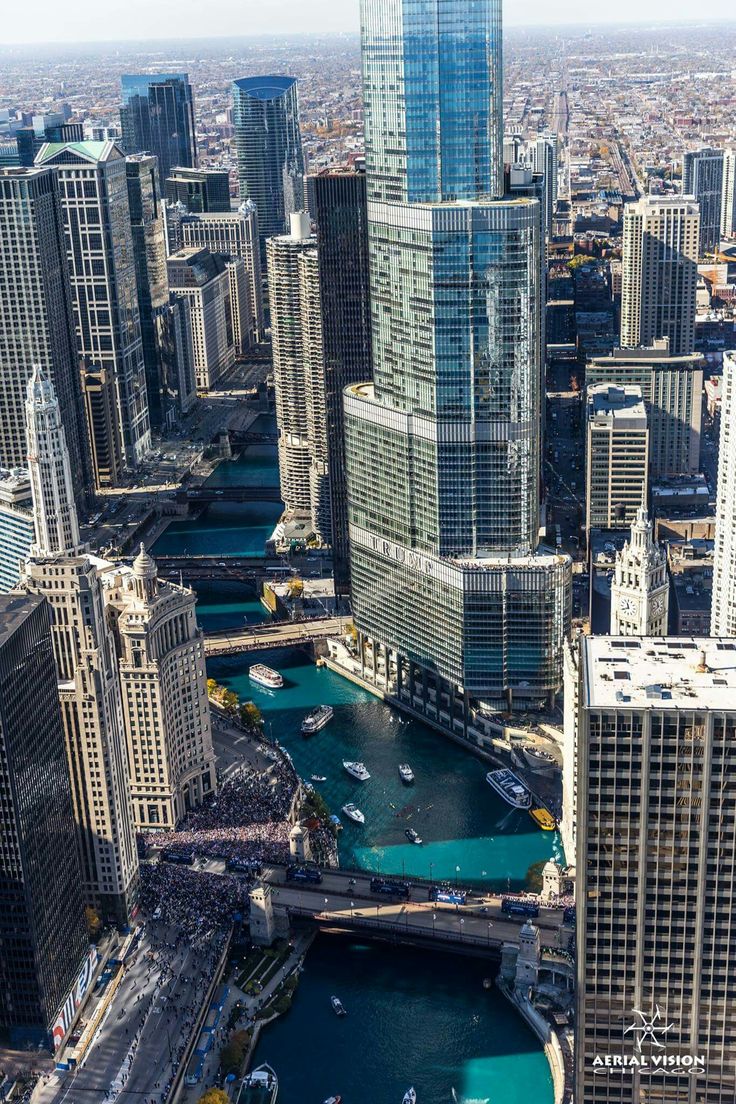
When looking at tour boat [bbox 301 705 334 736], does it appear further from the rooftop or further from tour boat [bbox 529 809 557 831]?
the rooftop

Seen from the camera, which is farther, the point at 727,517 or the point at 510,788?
the point at 510,788

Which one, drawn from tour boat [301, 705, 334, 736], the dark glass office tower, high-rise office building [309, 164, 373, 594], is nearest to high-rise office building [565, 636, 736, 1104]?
the dark glass office tower

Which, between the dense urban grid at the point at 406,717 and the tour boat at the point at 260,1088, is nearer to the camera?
the dense urban grid at the point at 406,717

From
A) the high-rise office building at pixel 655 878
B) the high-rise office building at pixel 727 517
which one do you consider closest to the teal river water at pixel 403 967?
the high-rise office building at pixel 727 517

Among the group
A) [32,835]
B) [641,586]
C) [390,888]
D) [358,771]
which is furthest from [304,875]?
[641,586]

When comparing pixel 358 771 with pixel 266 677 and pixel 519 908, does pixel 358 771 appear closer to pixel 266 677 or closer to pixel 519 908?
pixel 266 677

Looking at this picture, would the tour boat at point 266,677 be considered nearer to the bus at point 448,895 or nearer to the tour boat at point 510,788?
the tour boat at point 510,788

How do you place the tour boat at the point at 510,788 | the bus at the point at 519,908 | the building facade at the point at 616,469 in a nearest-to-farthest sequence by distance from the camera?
the bus at the point at 519,908 < the tour boat at the point at 510,788 < the building facade at the point at 616,469
